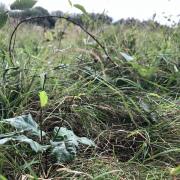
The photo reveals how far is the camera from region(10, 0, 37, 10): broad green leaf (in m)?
1.48

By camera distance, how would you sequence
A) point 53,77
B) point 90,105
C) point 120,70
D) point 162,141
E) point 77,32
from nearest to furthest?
point 162,141 → point 90,105 → point 53,77 → point 120,70 → point 77,32

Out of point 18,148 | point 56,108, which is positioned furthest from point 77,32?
point 18,148

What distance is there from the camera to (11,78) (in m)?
1.83

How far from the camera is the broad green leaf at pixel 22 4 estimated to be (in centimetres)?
148

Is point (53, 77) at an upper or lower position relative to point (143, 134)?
upper

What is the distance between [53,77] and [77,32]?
1887 mm

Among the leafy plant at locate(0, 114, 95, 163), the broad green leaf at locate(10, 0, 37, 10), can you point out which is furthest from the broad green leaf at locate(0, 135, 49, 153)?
the broad green leaf at locate(10, 0, 37, 10)

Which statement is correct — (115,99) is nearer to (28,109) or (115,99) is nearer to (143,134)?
(143,134)

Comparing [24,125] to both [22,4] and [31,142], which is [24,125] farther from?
[22,4]

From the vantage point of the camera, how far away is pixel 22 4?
149 cm

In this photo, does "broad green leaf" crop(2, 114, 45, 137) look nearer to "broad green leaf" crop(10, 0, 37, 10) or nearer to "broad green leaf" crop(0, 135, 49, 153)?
"broad green leaf" crop(0, 135, 49, 153)

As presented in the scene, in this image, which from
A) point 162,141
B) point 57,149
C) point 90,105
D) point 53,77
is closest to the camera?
point 57,149

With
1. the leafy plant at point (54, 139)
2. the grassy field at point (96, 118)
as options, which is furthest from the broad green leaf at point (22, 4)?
the leafy plant at point (54, 139)

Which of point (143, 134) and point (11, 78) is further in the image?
point (11, 78)
